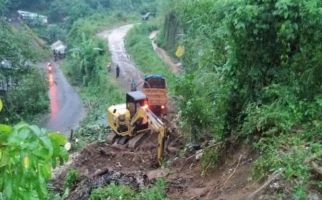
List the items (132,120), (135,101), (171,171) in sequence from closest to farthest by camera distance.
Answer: (171,171), (135,101), (132,120)

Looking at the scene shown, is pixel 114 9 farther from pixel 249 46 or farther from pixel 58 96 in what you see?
pixel 249 46

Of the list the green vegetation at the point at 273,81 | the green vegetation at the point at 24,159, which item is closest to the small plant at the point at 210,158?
the green vegetation at the point at 273,81

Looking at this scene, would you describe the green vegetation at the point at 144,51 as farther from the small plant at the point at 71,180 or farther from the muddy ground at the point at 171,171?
the small plant at the point at 71,180

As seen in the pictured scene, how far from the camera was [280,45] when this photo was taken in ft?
25.1

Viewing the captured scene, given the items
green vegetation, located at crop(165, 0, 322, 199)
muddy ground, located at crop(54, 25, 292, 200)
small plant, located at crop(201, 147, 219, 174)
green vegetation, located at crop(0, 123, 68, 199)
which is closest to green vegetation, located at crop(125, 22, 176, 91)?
muddy ground, located at crop(54, 25, 292, 200)

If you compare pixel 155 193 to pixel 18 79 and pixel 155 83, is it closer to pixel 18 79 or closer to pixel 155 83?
Answer: pixel 155 83

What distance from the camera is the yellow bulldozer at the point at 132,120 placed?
47.3 feet

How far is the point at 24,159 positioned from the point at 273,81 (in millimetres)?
6598

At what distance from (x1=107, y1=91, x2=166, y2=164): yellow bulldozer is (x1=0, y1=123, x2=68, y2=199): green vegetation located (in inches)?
473

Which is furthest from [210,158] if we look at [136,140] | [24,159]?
[24,159]

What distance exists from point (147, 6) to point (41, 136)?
54960 millimetres

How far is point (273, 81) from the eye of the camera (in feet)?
25.5

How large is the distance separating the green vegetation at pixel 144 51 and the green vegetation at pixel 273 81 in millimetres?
18988

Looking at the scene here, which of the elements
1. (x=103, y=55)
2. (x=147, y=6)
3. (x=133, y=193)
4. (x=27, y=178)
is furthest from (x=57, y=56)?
(x=27, y=178)
